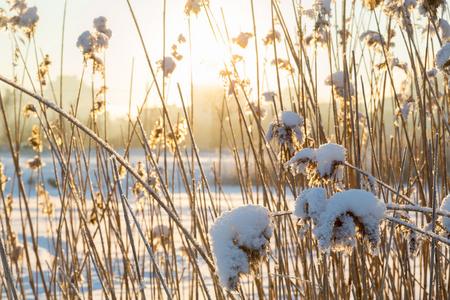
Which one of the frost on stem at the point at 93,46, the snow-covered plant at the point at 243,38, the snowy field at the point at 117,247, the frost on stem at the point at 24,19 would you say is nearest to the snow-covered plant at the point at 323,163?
the snowy field at the point at 117,247

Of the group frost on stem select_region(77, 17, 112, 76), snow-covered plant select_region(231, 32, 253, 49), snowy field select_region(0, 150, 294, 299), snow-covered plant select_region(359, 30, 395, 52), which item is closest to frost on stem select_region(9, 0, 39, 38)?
frost on stem select_region(77, 17, 112, 76)

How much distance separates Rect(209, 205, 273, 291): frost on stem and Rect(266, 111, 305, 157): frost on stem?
274 mm

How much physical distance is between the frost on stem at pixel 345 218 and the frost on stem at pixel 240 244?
0.21 feet

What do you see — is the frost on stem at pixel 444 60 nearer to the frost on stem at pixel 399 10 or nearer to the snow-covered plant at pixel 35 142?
the frost on stem at pixel 399 10

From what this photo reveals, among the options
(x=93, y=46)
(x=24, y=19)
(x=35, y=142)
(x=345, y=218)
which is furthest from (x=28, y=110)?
(x=345, y=218)

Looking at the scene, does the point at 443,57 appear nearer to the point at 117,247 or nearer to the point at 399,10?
the point at 399,10

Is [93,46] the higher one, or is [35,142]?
[93,46]

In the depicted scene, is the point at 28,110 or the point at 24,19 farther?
the point at 28,110

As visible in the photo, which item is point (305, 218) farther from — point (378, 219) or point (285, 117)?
point (285, 117)

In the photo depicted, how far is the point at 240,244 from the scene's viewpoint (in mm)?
554

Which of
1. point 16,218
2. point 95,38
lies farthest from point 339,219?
point 16,218

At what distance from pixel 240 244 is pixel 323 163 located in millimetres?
194

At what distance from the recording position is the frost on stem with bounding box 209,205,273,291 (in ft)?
1.78

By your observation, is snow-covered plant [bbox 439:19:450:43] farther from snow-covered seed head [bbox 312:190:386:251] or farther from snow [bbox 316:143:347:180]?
snow-covered seed head [bbox 312:190:386:251]
